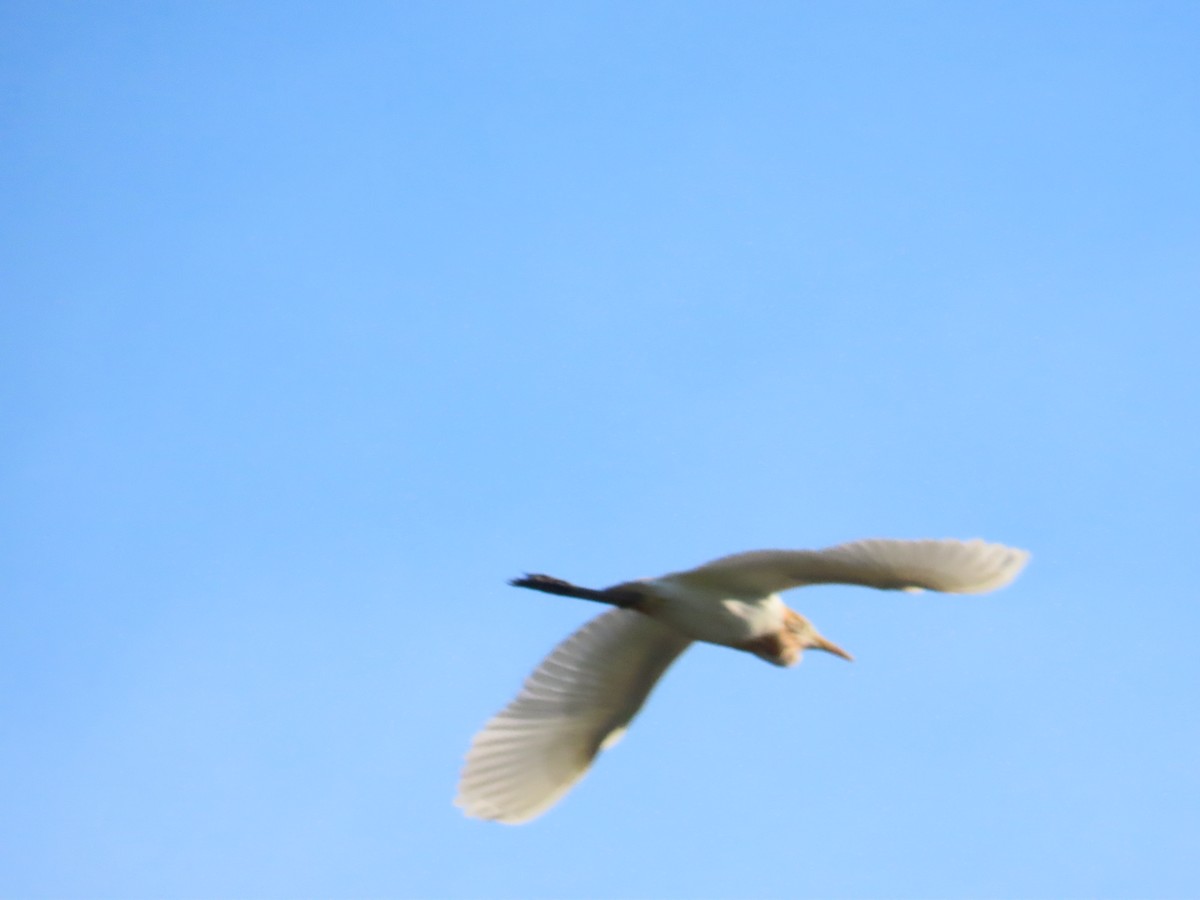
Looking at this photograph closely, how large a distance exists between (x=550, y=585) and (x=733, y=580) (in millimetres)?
1467

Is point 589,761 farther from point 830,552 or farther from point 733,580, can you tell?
point 830,552

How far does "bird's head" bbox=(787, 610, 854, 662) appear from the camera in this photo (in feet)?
34.4

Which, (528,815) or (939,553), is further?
(528,815)

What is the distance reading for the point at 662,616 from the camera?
405 inches

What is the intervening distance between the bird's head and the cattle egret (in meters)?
0.01

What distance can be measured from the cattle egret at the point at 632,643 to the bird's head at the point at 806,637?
10 millimetres

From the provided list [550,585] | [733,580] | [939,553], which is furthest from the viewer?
[550,585]

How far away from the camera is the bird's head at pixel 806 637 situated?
34.4ft

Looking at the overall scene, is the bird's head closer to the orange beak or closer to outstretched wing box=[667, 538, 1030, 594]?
the orange beak

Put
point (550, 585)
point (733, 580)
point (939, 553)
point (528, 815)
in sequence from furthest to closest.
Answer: point (528, 815) < point (550, 585) < point (733, 580) < point (939, 553)

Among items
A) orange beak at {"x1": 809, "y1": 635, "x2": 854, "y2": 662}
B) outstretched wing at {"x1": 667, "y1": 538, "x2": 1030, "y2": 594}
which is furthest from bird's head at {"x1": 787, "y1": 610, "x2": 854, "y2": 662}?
outstretched wing at {"x1": 667, "y1": 538, "x2": 1030, "y2": 594}

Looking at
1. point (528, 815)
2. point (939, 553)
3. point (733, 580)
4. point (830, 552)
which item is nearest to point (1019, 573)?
point (939, 553)

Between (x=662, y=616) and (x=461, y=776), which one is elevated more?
(x=662, y=616)

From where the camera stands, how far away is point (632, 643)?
10875 mm
